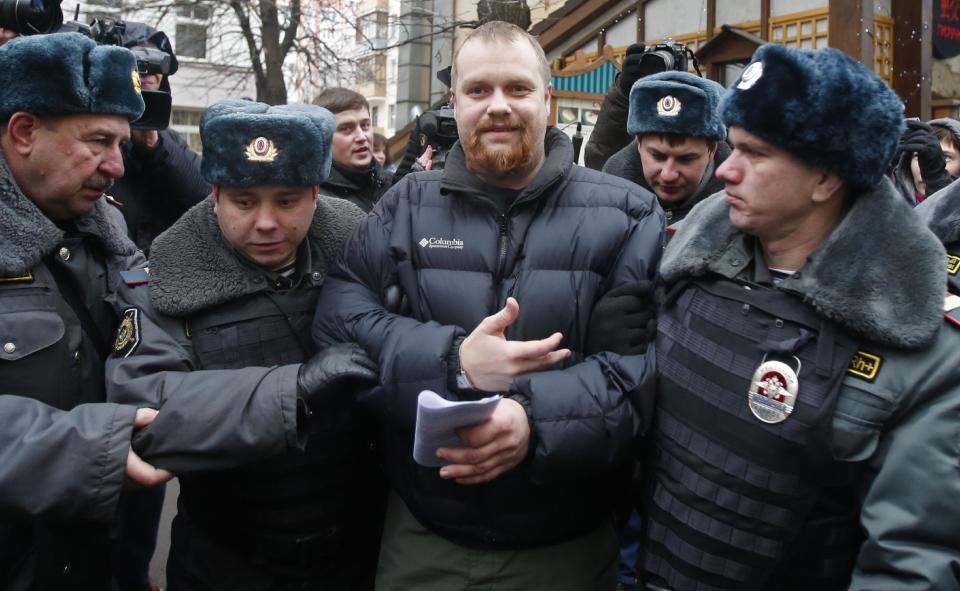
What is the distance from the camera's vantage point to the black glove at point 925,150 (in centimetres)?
402

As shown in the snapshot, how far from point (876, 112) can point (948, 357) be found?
578 mm

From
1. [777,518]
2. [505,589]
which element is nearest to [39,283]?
[505,589]

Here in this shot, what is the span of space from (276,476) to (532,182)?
3.81 ft

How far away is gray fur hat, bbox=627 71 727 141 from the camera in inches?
128

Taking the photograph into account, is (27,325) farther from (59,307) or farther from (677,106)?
(677,106)

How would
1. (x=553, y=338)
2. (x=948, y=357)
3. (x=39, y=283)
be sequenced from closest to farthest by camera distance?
(x=948, y=357) < (x=553, y=338) < (x=39, y=283)

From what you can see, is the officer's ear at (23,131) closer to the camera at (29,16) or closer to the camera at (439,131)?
the camera at (29,16)

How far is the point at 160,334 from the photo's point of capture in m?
2.16

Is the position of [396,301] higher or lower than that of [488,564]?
higher

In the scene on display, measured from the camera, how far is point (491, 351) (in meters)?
1.95

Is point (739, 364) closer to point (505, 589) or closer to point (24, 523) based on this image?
point (505, 589)

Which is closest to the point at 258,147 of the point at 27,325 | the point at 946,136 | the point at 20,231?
the point at 20,231

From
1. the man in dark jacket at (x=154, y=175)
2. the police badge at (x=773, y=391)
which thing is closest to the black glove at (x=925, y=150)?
the police badge at (x=773, y=391)

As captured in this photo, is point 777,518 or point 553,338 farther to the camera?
point 553,338
